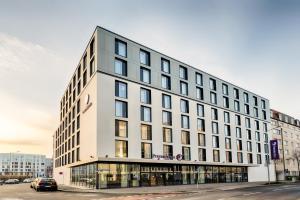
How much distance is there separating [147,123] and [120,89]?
6161 mm

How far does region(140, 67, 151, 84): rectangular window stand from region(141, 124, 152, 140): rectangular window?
260 inches

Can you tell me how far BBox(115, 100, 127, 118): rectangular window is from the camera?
40716mm

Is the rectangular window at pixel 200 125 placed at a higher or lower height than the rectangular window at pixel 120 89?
lower

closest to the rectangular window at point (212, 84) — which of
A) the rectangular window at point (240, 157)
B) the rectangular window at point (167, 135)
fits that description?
the rectangular window at point (240, 157)

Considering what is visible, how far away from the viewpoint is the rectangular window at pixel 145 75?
45.3 meters

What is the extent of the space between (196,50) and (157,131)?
1660cm

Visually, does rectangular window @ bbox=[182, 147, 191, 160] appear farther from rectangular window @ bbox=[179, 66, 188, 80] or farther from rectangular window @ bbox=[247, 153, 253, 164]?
rectangular window @ bbox=[247, 153, 253, 164]

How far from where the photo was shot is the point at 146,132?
43531 millimetres

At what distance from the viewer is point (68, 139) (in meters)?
59.8

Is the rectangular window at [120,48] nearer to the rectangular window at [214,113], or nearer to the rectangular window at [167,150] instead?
the rectangular window at [167,150]

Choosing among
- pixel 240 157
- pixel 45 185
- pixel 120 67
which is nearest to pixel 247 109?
pixel 240 157

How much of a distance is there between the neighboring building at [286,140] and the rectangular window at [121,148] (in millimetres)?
49372

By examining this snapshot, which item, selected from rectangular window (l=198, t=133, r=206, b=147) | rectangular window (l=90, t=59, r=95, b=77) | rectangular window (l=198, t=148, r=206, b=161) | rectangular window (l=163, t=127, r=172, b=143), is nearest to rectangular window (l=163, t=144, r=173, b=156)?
rectangular window (l=163, t=127, r=172, b=143)

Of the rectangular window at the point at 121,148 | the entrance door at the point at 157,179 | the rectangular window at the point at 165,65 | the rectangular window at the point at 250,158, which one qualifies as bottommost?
the entrance door at the point at 157,179
